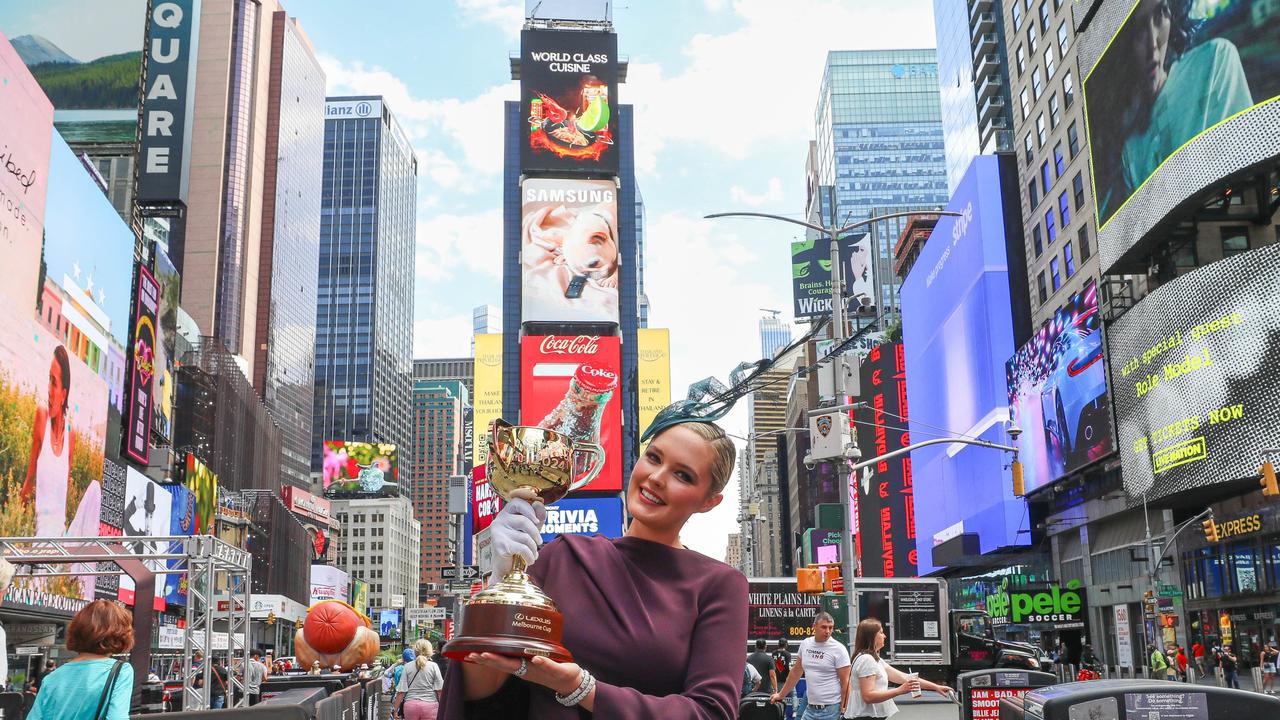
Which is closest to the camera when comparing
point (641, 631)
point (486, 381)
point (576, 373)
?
point (641, 631)

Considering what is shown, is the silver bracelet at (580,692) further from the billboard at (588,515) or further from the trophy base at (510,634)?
the billboard at (588,515)

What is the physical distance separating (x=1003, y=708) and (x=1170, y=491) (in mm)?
32051

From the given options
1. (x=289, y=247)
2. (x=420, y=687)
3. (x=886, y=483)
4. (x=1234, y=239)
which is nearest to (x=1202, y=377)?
(x=1234, y=239)

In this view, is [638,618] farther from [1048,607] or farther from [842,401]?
[1048,607]

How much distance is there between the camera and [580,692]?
2.66 metres

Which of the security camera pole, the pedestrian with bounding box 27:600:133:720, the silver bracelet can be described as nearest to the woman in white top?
the pedestrian with bounding box 27:600:133:720

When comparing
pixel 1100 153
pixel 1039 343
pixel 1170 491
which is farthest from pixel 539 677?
pixel 1039 343

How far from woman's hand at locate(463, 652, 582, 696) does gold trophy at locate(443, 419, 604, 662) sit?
18mm

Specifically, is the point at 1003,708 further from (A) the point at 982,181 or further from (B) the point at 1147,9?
(A) the point at 982,181

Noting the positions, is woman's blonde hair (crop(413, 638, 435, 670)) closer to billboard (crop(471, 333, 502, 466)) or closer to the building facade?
billboard (crop(471, 333, 502, 466))

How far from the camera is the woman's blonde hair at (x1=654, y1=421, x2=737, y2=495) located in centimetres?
328

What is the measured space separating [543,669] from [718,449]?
0.92 meters

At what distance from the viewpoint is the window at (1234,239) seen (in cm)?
3894

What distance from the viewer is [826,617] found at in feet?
33.3
